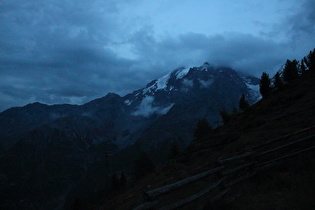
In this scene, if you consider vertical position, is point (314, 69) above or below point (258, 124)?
above

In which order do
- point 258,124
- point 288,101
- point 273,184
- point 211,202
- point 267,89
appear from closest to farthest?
point 211,202, point 273,184, point 258,124, point 288,101, point 267,89

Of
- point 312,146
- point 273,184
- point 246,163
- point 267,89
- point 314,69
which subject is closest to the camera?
point 273,184

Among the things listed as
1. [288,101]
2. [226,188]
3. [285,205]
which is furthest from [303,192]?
[288,101]

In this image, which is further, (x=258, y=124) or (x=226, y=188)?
(x=258, y=124)

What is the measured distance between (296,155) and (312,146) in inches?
39.1

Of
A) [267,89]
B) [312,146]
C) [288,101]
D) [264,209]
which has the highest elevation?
[267,89]

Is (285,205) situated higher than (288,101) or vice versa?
(288,101)

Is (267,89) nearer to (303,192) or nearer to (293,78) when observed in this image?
(293,78)

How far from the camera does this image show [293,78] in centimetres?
6556

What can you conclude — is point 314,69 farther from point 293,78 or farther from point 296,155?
point 296,155

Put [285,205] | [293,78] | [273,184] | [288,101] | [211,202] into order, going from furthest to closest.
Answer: [293,78] < [288,101] < [273,184] < [211,202] < [285,205]

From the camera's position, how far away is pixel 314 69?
60.3 m

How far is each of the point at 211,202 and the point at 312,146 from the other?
724 centimetres

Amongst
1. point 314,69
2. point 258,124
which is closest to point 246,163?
point 258,124
